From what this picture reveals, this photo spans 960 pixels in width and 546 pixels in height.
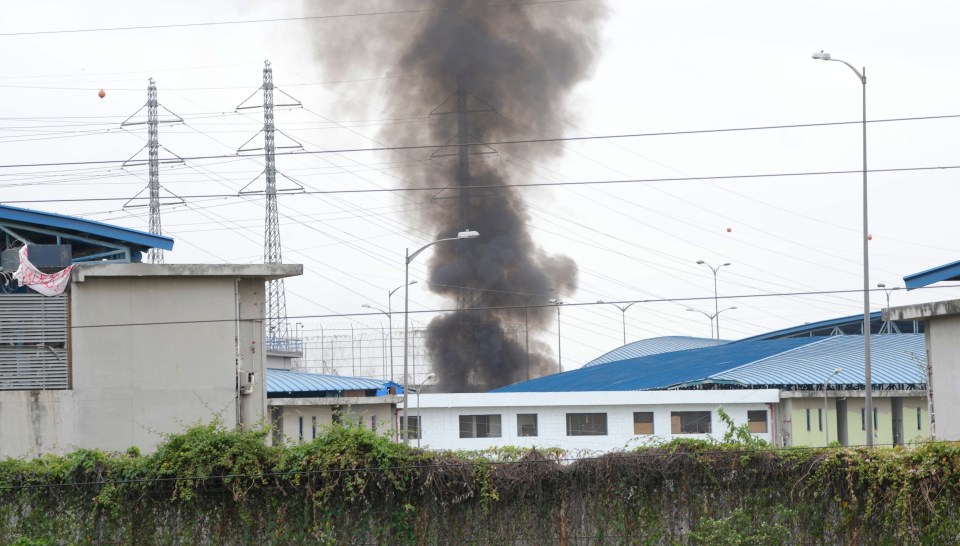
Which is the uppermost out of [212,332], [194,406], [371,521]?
[212,332]

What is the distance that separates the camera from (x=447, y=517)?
15.6m

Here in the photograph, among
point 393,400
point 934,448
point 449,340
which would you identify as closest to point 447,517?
point 934,448

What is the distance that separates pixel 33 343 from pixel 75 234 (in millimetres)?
2858

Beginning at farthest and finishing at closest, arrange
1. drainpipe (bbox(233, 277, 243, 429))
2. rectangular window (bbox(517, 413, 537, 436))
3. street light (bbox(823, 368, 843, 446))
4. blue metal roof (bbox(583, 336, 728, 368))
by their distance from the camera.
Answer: blue metal roof (bbox(583, 336, 728, 368)) < rectangular window (bbox(517, 413, 537, 436)) < street light (bbox(823, 368, 843, 446)) < drainpipe (bbox(233, 277, 243, 429))

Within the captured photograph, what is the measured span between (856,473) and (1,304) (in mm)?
18171

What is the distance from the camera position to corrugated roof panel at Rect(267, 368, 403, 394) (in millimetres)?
42050

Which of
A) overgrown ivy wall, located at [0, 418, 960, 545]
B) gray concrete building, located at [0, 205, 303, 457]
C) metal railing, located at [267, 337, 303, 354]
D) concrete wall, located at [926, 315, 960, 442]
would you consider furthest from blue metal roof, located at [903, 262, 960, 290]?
metal railing, located at [267, 337, 303, 354]

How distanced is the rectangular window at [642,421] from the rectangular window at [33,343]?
2837cm

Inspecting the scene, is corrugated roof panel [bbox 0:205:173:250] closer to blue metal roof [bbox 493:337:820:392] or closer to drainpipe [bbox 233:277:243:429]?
drainpipe [bbox 233:277:243:429]

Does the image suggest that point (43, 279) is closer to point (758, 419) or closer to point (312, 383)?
point (312, 383)

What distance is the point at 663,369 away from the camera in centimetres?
5625

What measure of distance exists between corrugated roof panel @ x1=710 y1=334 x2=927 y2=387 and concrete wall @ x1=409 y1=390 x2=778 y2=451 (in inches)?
80.8

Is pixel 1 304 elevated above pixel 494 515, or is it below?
above

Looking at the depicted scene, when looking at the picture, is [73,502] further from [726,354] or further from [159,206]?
[726,354]
